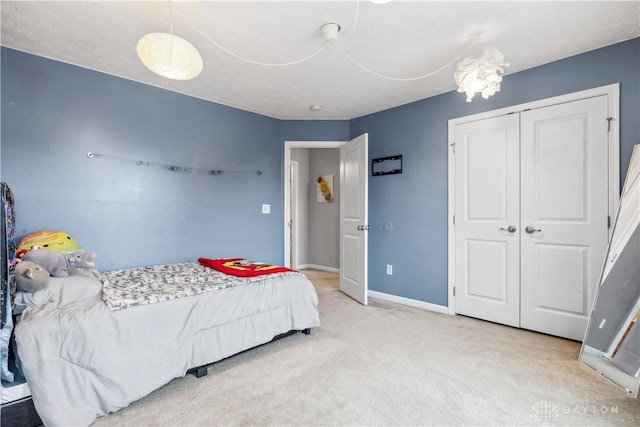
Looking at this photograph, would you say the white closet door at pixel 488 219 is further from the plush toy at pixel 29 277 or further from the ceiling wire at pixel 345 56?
the plush toy at pixel 29 277

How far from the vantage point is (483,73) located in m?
2.10

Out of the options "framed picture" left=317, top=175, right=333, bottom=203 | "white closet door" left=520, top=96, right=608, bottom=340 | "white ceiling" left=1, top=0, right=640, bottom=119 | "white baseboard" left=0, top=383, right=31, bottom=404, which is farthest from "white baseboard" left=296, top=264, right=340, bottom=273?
"white baseboard" left=0, top=383, right=31, bottom=404

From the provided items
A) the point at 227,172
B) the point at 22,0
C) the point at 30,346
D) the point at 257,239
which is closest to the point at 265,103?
the point at 227,172

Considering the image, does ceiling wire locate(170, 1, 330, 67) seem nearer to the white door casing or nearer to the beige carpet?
the beige carpet

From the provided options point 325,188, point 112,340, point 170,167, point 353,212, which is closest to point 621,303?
point 353,212

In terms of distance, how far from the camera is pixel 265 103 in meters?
3.65

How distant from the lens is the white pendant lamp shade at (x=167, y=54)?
167cm

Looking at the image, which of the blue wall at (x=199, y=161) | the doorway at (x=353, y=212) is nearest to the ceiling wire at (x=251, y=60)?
the blue wall at (x=199, y=161)

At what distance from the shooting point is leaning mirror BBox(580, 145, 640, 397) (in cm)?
196

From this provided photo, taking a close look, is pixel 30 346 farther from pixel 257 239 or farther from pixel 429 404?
pixel 257 239

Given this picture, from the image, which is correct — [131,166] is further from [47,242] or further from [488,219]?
[488,219]

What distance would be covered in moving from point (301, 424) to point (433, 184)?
269 cm

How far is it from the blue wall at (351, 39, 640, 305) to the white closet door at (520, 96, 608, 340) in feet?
0.55

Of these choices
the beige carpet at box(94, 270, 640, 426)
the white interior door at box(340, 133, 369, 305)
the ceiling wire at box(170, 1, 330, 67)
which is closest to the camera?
the beige carpet at box(94, 270, 640, 426)
